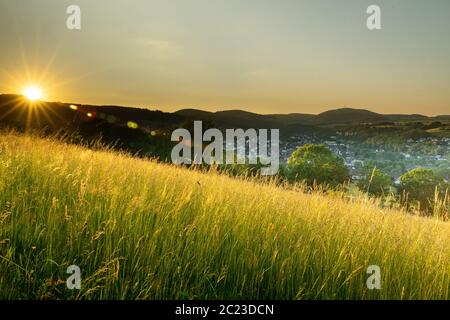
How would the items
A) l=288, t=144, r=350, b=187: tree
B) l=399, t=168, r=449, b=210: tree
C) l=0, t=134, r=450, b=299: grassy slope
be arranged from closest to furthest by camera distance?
l=0, t=134, r=450, b=299: grassy slope
l=399, t=168, r=449, b=210: tree
l=288, t=144, r=350, b=187: tree

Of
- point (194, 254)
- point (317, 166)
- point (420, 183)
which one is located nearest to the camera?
point (194, 254)

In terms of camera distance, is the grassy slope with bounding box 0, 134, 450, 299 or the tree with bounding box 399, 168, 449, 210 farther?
the tree with bounding box 399, 168, 449, 210

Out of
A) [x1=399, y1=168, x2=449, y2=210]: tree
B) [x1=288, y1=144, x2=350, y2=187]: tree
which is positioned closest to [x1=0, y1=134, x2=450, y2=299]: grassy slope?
[x1=288, y1=144, x2=350, y2=187]: tree

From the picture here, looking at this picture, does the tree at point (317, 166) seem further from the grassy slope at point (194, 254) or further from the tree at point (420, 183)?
the grassy slope at point (194, 254)

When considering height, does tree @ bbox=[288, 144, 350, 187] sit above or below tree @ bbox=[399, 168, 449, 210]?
above

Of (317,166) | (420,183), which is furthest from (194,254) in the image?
(420,183)

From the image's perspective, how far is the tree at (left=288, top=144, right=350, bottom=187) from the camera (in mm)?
22844

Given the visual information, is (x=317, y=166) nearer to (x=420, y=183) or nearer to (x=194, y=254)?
(x=420, y=183)

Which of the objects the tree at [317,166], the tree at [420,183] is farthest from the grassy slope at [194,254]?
the tree at [420,183]

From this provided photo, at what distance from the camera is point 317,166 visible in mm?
23422

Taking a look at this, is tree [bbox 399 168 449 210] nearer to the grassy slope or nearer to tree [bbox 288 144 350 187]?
tree [bbox 288 144 350 187]

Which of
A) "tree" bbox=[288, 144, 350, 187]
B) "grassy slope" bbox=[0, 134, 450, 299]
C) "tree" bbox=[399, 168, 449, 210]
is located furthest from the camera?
"tree" bbox=[288, 144, 350, 187]
